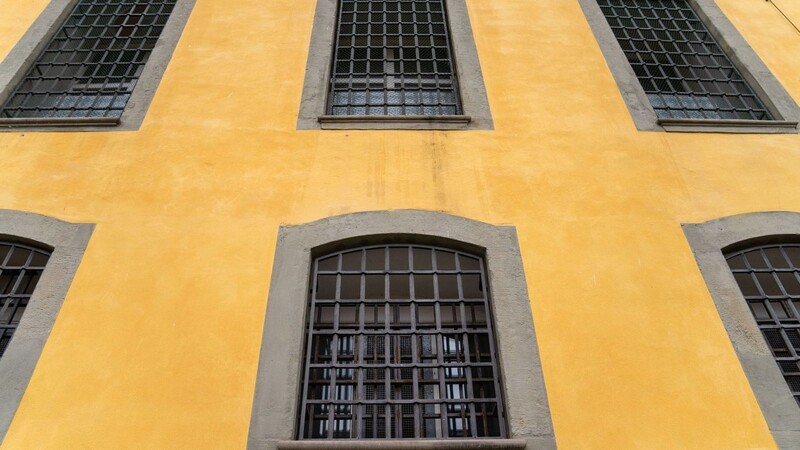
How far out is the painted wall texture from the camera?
429 cm

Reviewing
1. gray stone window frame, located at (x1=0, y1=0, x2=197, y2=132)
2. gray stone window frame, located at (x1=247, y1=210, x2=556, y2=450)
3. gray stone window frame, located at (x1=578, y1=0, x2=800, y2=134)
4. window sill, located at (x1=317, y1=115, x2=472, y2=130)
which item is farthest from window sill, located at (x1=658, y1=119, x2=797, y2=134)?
gray stone window frame, located at (x1=0, y1=0, x2=197, y2=132)

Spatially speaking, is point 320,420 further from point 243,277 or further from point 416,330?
point 243,277

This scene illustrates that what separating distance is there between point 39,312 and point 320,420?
2379 millimetres

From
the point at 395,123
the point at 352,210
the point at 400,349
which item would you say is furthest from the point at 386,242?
the point at 395,123

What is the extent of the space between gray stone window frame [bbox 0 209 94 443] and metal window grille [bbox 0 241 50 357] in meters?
0.10

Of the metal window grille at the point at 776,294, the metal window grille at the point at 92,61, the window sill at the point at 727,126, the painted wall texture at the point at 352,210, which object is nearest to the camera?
the painted wall texture at the point at 352,210

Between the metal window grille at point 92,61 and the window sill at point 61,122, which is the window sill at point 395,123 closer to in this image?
the window sill at point 61,122

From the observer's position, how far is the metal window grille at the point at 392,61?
701 cm

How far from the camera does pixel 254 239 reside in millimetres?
5254

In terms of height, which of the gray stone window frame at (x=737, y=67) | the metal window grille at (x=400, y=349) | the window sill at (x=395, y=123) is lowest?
the metal window grille at (x=400, y=349)

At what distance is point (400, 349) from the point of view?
480 centimetres

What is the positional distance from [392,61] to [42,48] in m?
4.34

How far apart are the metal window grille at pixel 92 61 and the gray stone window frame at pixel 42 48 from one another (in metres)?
0.10

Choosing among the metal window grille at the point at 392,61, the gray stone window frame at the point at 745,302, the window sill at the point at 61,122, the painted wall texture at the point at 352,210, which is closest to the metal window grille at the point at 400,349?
the painted wall texture at the point at 352,210
